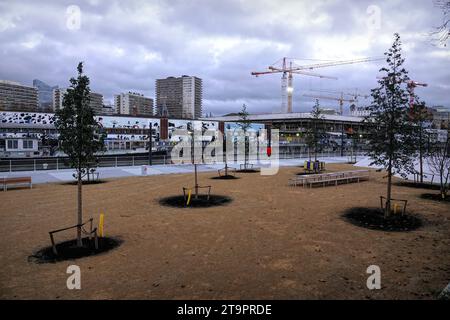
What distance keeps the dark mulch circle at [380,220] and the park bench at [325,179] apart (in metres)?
7.17

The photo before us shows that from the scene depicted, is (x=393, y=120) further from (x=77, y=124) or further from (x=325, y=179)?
(x=77, y=124)

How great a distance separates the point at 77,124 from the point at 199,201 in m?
8.60

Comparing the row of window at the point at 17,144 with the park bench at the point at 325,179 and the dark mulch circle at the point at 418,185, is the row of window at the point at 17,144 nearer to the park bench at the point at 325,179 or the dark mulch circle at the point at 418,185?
the park bench at the point at 325,179

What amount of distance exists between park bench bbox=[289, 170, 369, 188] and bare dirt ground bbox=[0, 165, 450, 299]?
4547mm

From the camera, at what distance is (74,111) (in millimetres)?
9766

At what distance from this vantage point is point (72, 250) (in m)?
9.47

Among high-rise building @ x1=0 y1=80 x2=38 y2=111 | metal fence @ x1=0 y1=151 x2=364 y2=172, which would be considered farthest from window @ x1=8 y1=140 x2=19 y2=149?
high-rise building @ x1=0 y1=80 x2=38 y2=111

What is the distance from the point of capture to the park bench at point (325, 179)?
22.0 m

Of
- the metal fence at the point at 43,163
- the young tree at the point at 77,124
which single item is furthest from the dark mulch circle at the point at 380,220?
the metal fence at the point at 43,163

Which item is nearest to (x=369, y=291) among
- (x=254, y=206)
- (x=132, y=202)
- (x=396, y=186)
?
(x=254, y=206)

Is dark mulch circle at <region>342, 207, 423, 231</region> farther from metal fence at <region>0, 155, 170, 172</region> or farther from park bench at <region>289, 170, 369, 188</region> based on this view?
metal fence at <region>0, 155, 170, 172</region>

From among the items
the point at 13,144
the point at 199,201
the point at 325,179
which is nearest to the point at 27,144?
the point at 13,144
